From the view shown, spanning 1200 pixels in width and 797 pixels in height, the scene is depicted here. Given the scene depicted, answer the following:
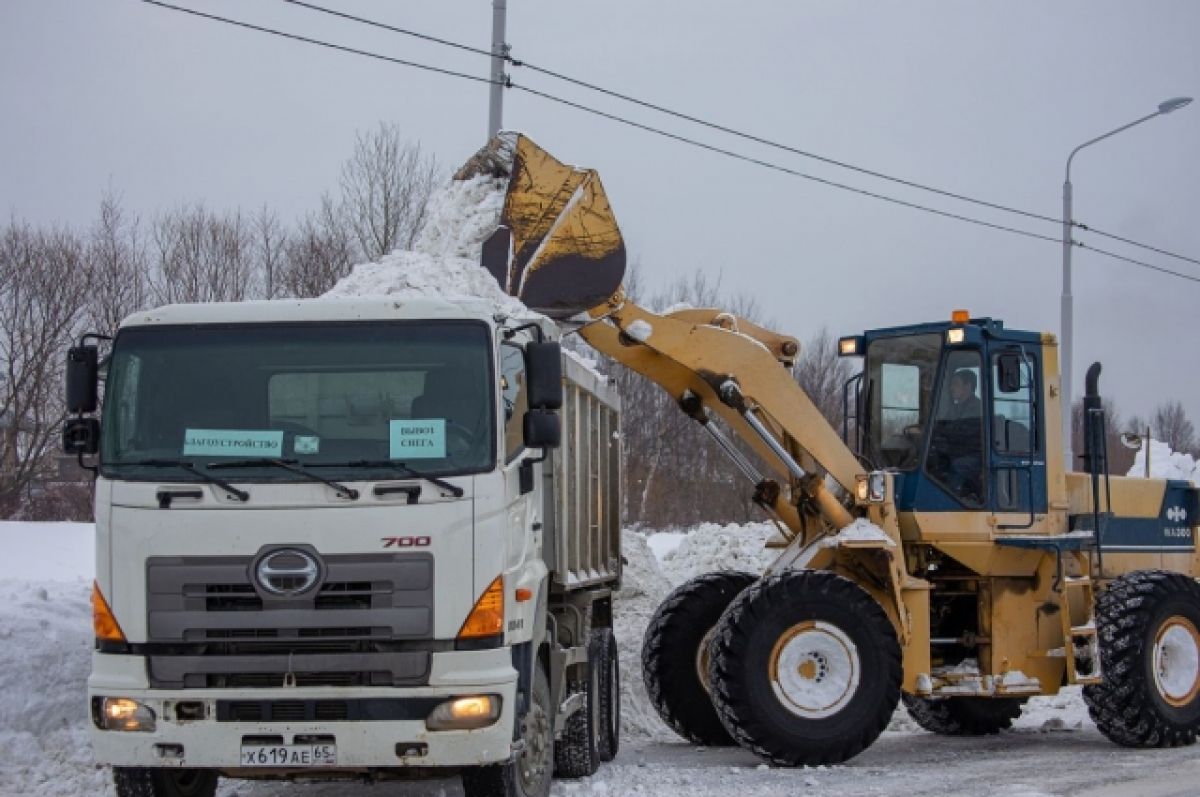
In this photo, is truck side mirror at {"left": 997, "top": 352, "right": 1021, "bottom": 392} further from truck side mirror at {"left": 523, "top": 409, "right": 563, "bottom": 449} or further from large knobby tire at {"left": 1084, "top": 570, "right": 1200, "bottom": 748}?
truck side mirror at {"left": 523, "top": 409, "right": 563, "bottom": 449}

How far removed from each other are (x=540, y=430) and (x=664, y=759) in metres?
5.05

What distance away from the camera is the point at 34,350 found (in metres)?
32.8

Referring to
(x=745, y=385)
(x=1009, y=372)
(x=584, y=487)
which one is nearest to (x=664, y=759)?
(x=584, y=487)

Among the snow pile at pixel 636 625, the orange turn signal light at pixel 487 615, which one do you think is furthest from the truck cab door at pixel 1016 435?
the orange turn signal light at pixel 487 615

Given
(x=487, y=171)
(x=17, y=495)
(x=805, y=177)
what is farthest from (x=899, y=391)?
(x=17, y=495)

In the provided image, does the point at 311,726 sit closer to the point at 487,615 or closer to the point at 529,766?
the point at 487,615

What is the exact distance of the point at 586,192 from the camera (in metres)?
11.6

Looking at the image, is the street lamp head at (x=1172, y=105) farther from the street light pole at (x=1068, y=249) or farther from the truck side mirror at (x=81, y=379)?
the truck side mirror at (x=81, y=379)

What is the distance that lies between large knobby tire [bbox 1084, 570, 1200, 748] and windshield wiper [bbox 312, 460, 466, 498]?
7.11 metres

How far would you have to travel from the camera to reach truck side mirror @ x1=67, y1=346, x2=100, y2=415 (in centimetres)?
816

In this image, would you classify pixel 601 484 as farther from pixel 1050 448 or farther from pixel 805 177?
pixel 805 177

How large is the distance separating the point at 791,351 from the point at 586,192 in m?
2.41

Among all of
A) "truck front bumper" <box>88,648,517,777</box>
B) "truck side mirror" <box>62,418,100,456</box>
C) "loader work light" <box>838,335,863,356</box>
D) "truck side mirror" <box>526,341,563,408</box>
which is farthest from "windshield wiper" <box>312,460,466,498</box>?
"loader work light" <box>838,335,863,356</box>

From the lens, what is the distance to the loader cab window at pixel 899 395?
1274cm
